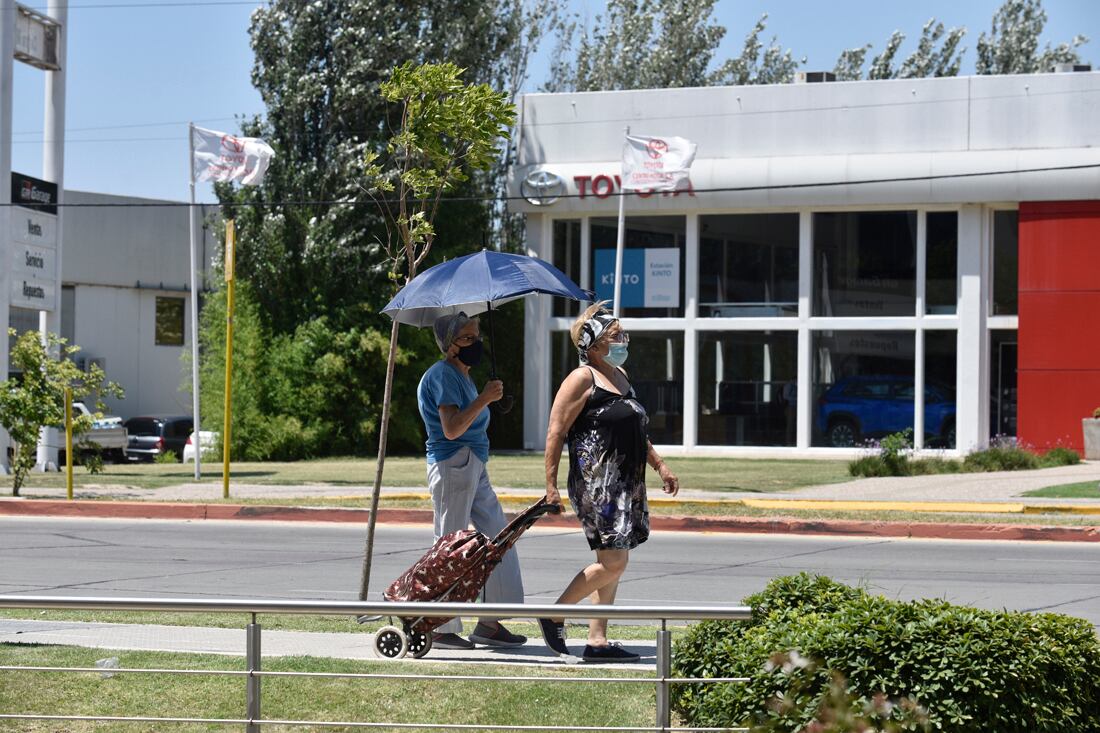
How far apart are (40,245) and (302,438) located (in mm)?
8644

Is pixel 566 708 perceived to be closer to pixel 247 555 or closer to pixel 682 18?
pixel 247 555

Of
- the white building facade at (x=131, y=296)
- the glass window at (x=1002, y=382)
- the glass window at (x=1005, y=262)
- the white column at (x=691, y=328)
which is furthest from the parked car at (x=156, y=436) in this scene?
the glass window at (x=1005, y=262)

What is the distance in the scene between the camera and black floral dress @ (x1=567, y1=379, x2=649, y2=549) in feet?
24.5

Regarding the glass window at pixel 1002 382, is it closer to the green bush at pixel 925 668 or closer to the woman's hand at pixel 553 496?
the woman's hand at pixel 553 496

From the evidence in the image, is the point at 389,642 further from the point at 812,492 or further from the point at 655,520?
the point at 812,492

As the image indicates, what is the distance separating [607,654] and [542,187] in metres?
25.9

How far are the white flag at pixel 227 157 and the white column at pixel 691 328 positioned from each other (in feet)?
37.6

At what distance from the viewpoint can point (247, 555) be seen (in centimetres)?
1409

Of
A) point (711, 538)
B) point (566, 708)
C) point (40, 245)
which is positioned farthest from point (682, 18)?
point (566, 708)

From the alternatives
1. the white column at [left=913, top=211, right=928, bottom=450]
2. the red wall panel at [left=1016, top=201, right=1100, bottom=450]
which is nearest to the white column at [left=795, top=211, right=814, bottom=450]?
the white column at [left=913, top=211, right=928, bottom=450]

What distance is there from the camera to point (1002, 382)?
30.7 metres

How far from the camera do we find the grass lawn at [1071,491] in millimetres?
20328

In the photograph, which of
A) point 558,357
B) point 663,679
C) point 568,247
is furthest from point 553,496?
point 558,357

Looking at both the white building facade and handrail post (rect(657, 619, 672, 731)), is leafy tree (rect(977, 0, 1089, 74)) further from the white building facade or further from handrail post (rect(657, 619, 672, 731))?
handrail post (rect(657, 619, 672, 731))
